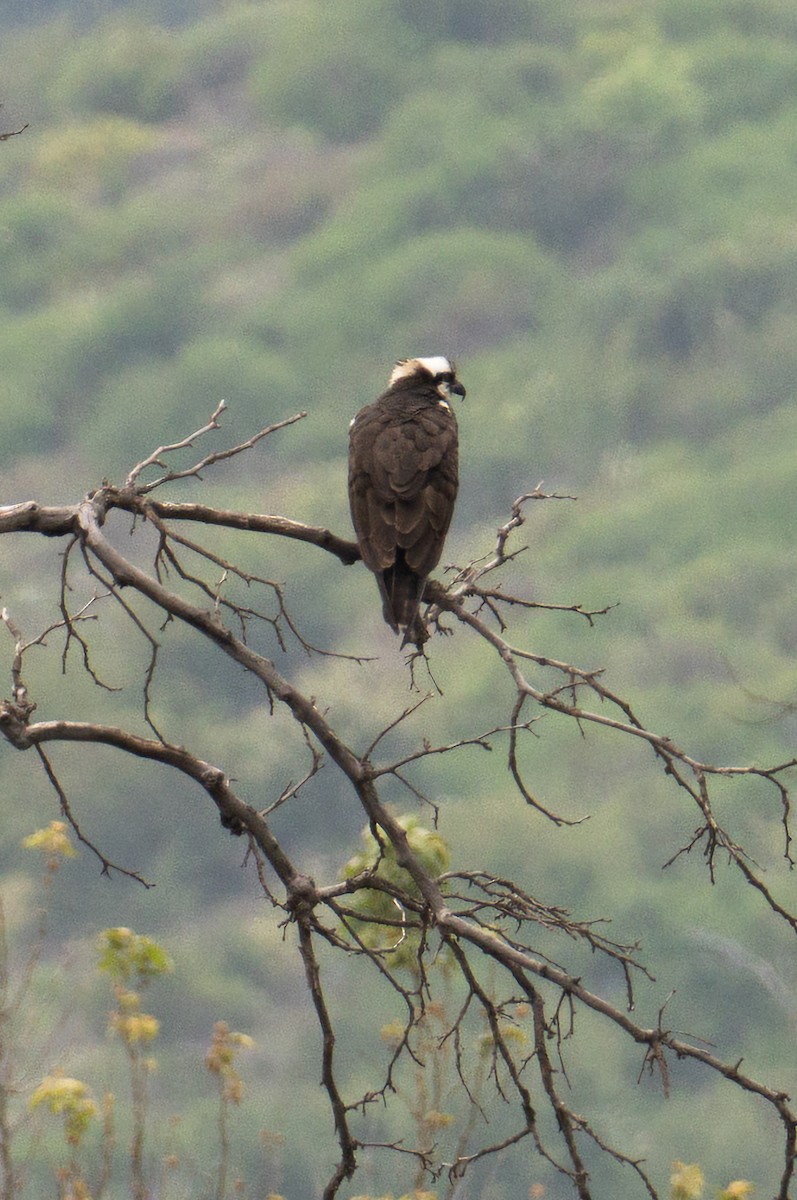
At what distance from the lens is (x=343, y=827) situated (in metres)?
52.3

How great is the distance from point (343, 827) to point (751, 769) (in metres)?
48.7

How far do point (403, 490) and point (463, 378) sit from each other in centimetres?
6564

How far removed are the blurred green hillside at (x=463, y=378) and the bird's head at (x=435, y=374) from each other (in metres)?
32.0

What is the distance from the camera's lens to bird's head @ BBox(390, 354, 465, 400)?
7992mm

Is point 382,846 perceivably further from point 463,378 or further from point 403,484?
point 463,378

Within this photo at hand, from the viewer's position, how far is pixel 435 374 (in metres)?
8.02

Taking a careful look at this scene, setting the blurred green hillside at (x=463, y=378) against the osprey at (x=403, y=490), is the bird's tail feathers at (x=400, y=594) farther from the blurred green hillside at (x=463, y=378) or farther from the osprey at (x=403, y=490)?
the blurred green hillside at (x=463, y=378)

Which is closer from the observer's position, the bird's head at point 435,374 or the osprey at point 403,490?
the osprey at point 403,490

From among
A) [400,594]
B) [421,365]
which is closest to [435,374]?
[421,365]

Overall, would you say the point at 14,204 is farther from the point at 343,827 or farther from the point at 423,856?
the point at 423,856

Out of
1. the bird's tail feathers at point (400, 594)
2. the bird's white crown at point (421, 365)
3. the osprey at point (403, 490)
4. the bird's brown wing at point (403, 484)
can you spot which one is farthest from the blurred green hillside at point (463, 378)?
the bird's tail feathers at point (400, 594)

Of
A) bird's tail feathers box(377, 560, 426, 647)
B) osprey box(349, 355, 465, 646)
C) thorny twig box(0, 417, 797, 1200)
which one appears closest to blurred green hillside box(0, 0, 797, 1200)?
osprey box(349, 355, 465, 646)

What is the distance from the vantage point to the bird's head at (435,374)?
7992 mm

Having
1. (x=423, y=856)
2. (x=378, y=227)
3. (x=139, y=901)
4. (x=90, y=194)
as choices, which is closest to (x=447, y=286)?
(x=378, y=227)
